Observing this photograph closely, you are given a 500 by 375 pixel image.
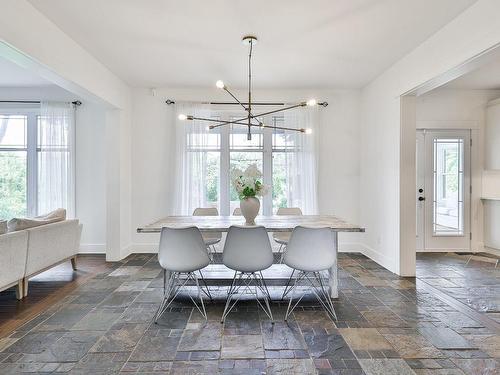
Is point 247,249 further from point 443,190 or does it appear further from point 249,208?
point 443,190

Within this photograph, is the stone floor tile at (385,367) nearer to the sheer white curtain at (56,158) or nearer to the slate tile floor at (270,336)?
the slate tile floor at (270,336)

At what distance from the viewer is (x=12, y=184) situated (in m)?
5.13

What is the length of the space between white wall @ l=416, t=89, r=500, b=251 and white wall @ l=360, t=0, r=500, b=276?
3.81 feet

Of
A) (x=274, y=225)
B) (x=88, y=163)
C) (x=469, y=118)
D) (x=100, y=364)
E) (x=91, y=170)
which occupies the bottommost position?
(x=100, y=364)

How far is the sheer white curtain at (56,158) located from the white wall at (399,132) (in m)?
4.85

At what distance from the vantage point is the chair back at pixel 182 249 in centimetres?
272

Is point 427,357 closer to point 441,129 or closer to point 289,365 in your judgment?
point 289,365

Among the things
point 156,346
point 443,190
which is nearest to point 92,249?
point 156,346

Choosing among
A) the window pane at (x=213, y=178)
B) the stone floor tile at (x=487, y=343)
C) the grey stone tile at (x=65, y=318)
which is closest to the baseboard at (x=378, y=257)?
the stone floor tile at (x=487, y=343)

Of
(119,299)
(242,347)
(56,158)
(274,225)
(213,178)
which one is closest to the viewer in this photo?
(242,347)

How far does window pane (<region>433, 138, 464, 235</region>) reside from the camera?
209 inches

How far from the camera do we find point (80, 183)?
5.17m

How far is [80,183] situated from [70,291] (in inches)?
88.9

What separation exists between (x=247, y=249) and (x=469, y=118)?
4847 millimetres
